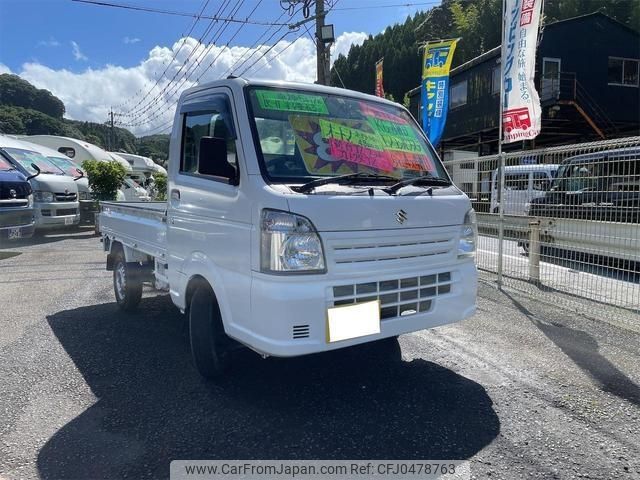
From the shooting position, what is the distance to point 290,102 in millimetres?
3359

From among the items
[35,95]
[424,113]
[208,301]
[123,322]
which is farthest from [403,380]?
[35,95]

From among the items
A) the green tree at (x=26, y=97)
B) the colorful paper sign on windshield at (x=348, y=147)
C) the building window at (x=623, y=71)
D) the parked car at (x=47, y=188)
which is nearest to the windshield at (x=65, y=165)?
the parked car at (x=47, y=188)

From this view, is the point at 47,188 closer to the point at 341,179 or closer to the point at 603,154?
the point at 341,179

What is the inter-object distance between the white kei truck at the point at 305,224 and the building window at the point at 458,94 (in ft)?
67.1

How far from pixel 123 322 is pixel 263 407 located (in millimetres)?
2615

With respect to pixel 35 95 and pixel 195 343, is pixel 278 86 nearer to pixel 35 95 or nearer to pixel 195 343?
pixel 195 343

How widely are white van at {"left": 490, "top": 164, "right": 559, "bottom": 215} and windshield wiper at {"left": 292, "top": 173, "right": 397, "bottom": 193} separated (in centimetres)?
373

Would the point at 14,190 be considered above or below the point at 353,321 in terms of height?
above

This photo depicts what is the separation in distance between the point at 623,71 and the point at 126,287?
23.5 meters

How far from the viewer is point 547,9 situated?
98.4ft

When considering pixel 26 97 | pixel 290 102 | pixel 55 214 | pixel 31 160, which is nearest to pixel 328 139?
pixel 290 102

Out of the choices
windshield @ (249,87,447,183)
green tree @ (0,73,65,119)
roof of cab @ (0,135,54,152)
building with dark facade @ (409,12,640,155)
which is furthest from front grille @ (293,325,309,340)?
→ green tree @ (0,73,65,119)

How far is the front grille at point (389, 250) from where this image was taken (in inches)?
111

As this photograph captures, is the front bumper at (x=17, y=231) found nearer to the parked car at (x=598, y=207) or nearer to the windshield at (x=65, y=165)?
the windshield at (x=65, y=165)
